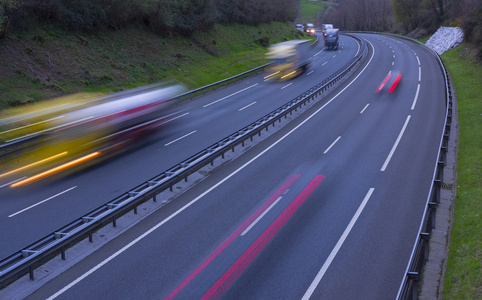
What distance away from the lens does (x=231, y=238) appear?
12250 mm

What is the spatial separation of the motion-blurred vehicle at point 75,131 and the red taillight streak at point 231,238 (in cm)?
818

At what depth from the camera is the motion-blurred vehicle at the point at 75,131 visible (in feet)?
58.7

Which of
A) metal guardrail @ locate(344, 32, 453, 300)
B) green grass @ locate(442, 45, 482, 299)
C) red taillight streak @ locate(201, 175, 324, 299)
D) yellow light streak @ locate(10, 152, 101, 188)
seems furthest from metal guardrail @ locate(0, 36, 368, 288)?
green grass @ locate(442, 45, 482, 299)

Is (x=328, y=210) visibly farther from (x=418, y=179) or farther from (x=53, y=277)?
(x=53, y=277)

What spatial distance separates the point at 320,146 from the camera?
20.6 meters

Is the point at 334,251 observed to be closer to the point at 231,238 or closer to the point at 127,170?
the point at 231,238

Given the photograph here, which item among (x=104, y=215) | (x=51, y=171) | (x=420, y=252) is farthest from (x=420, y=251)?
(x=51, y=171)

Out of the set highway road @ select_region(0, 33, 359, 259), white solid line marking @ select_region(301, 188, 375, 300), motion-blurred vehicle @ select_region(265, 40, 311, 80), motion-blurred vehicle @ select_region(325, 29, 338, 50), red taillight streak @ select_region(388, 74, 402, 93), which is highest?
motion-blurred vehicle @ select_region(325, 29, 338, 50)

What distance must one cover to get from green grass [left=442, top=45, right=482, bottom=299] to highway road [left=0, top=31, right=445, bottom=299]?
3.42ft

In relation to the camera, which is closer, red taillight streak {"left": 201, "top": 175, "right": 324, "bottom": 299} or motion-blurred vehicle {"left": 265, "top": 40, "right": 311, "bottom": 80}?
red taillight streak {"left": 201, "top": 175, "right": 324, "bottom": 299}

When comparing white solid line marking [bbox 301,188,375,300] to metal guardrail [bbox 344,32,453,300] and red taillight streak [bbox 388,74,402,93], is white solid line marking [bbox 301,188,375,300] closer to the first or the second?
metal guardrail [bbox 344,32,453,300]

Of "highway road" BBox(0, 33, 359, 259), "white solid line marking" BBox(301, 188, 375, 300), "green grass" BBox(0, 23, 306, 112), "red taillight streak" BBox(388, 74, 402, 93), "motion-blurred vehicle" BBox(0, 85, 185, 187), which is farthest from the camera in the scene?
"red taillight streak" BBox(388, 74, 402, 93)

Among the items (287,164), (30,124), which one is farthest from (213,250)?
(30,124)

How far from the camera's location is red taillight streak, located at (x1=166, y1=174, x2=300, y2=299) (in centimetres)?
1012
